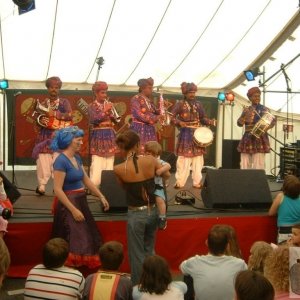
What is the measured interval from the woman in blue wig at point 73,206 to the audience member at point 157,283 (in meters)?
1.36

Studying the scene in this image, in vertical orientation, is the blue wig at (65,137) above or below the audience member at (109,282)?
above

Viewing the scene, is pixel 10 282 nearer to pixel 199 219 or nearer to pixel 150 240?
pixel 150 240

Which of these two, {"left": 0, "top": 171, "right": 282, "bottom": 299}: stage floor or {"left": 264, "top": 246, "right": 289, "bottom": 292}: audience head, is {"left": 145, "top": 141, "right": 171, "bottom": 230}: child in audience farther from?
{"left": 264, "top": 246, "right": 289, "bottom": 292}: audience head

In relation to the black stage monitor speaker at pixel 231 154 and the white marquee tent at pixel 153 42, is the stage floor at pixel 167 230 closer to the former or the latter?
the white marquee tent at pixel 153 42

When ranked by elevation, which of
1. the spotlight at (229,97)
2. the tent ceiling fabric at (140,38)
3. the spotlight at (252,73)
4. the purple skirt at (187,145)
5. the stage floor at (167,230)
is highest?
the tent ceiling fabric at (140,38)

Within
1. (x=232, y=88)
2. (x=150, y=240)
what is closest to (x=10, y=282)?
(x=150, y=240)

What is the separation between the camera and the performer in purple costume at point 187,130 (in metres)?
6.89

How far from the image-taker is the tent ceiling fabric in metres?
8.34

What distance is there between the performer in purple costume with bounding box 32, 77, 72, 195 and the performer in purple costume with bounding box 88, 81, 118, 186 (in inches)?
14.6

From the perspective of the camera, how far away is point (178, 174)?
6.99m

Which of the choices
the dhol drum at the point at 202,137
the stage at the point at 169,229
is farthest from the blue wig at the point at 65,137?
the dhol drum at the point at 202,137

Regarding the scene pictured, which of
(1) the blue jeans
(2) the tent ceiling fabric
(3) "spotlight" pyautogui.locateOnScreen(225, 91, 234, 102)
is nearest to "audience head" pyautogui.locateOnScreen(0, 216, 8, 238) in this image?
(1) the blue jeans

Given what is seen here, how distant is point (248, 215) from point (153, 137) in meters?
1.95

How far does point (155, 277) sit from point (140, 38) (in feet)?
22.8
